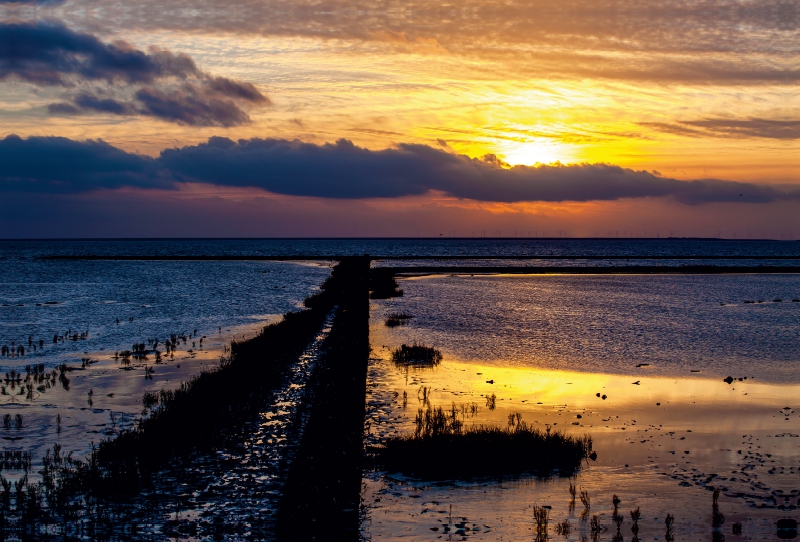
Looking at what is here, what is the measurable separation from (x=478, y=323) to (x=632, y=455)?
2735cm

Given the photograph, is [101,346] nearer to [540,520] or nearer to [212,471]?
[212,471]

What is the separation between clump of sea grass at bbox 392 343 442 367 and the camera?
28312mm

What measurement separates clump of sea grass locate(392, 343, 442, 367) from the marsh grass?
37.2 ft

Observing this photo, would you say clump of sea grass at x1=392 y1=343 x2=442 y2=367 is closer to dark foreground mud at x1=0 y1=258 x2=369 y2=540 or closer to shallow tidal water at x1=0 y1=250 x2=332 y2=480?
dark foreground mud at x1=0 y1=258 x2=369 y2=540

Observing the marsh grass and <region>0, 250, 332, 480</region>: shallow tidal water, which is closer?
the marsh grass

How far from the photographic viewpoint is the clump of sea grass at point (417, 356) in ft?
92.9

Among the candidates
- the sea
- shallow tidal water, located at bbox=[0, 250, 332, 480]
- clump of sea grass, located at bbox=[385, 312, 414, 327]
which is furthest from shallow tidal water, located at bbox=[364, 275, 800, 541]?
shallow tidal water, located at bbox=[0, 250, 332, 480]

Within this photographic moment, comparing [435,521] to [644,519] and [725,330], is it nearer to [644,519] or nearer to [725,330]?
[644,519]

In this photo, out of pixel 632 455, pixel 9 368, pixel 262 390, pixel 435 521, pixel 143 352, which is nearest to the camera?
pixel 435 521

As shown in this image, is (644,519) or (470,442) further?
(470,442)

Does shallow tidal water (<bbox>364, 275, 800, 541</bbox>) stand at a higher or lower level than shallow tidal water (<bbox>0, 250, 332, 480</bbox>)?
higher

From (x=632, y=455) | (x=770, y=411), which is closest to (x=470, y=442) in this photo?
(x=632, y=455)

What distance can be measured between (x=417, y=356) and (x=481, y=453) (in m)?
14.1

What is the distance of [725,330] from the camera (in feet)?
131
